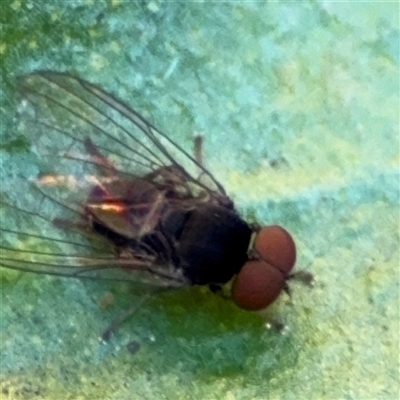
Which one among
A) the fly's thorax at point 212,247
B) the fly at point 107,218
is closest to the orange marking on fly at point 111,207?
the fly at point 107,218

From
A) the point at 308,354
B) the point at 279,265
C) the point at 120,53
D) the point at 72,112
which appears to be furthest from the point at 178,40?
the point at 308,354

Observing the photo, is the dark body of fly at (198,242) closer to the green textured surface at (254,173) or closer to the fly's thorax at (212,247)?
the fly's thorax at (212,247)

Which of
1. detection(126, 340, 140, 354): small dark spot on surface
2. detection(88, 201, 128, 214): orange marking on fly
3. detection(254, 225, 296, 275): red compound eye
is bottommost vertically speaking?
detection(126, 340, 140, 354): small dark spot on surface

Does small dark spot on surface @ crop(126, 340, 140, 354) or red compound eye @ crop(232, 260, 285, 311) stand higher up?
red compound eye @ crop(232, 260, 285, 311)

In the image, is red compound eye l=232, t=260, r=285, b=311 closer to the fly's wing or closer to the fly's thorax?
the fly's thorax

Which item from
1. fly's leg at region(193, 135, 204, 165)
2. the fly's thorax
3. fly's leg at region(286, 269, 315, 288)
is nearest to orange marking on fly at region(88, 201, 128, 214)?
the fly's thorax

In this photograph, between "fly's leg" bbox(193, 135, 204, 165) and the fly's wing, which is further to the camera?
"fly's leg" bbox(193, 135, 204, 165)

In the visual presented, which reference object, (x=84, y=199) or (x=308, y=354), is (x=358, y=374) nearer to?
(x=308, y=354)
